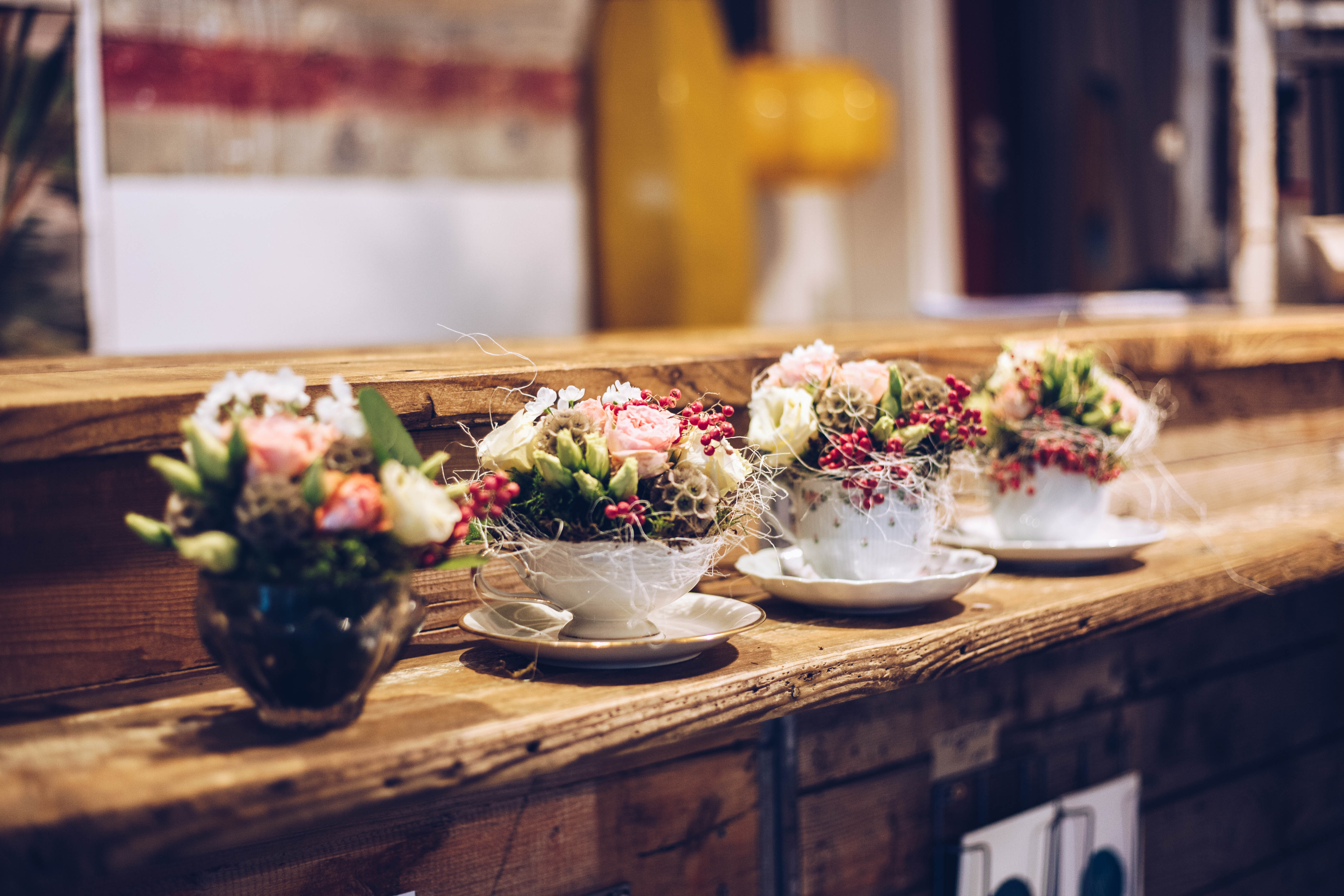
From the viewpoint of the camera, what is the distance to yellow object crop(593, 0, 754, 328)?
3.15m

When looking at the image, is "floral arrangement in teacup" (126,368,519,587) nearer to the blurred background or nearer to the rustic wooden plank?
the rustic wooden plank

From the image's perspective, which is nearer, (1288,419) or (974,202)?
(1288,419)

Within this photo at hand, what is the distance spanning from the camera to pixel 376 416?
0.76 meters

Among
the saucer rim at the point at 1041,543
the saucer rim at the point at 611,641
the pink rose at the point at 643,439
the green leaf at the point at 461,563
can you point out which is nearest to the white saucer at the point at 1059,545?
the saucer rim at the point at 1041,543

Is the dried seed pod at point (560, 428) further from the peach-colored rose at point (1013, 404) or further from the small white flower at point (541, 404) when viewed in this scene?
the peach-colored rose at point (1013, 404)

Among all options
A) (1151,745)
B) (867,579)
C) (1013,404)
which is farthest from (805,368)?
(1151,745)

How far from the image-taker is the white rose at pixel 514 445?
86cm

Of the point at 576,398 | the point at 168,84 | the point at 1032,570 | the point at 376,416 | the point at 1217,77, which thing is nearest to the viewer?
the point at 376,416

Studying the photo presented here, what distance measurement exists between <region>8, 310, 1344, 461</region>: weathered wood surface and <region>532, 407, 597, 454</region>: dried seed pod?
0.15 meters

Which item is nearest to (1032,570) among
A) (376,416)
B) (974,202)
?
(376,416)

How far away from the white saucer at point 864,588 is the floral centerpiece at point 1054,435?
0.53 feet

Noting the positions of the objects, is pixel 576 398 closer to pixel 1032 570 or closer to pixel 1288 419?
pixel 1032 570

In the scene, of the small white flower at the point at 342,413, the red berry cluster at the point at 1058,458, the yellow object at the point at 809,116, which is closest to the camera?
the small white flower at the point at 342,413

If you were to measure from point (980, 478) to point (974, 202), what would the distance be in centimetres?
→ 331
